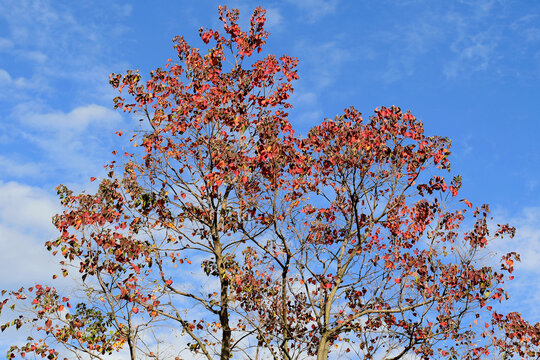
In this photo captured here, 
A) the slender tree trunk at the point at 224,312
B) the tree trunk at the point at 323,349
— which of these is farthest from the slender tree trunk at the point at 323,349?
the slender tree trunk at the point at 224,312

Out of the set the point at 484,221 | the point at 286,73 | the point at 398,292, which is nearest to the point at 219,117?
the point at 286,73

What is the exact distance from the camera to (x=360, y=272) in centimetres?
1409

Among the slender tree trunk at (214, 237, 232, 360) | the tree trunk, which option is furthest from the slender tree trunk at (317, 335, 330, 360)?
the slender tree trunk at (214, 237, 232, 360)

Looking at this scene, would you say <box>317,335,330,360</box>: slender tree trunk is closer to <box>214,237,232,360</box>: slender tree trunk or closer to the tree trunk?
the tree trunk

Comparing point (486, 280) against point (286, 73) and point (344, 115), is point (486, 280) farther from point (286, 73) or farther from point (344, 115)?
point (286, 73)

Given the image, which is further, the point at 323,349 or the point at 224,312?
the point at 224,312

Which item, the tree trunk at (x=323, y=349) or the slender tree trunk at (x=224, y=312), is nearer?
the tree trunk at (x=323, y=349)

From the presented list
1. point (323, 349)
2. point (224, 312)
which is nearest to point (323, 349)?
point (323, 349)

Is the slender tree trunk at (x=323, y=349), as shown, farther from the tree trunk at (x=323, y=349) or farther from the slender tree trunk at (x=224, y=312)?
the slender tree trunk at (x=224, y=312)

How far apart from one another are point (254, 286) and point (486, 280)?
5.62 meters

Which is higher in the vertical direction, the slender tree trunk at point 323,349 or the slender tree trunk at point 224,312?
the slender tree trunk at point 224,312

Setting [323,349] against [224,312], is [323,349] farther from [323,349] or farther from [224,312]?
[224,312]

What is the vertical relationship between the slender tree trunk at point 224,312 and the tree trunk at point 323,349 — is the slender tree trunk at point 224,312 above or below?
above

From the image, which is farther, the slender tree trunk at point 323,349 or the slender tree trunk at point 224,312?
the slender tree trunk at point 224,312
